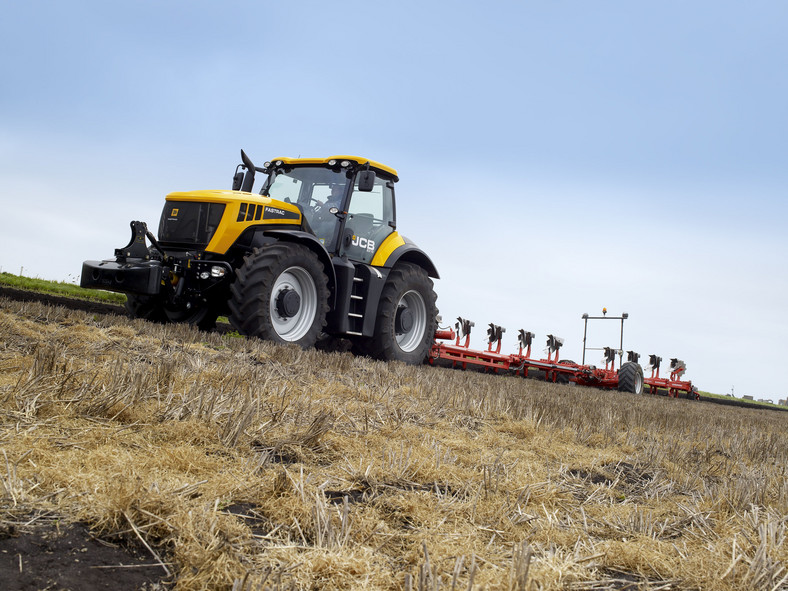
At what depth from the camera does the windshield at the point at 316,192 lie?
8.91 metres

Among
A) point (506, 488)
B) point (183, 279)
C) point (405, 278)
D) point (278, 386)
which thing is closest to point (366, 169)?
point (405, 278)

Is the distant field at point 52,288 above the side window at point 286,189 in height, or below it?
below

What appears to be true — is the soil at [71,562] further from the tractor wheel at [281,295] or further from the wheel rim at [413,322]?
the wheel rim at [413,322]

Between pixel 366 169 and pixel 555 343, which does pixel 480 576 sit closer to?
pixel 366 169

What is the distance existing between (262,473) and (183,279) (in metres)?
5.67

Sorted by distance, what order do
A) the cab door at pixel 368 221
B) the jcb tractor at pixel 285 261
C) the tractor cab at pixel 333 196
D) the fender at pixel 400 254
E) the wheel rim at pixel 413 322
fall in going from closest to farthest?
the jcb tractor at pixel 285 261 < the tractor cab at pixel 333 196 < the cab door at pixel 368 221 < the fender at pixel 400 254 < the wheel rim at pixel 413 322

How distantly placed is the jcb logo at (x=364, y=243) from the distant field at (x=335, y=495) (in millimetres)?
4806

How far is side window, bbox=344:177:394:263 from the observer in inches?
359

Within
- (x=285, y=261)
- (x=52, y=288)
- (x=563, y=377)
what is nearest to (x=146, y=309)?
(x=285, y=261)

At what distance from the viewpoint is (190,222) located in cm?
802

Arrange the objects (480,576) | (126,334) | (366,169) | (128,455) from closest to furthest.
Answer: (480,576)
(128,455)
(126,334)
(366,169)

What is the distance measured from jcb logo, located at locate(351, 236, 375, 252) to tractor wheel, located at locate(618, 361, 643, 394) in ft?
25.9

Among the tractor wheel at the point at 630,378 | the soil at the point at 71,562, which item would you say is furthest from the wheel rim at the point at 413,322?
the soil at the point at 71,562

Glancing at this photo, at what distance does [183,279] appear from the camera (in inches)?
302
